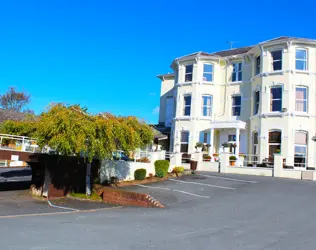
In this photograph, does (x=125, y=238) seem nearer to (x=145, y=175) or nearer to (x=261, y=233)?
(x=261, y=233)

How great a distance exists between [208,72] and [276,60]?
21.8ft

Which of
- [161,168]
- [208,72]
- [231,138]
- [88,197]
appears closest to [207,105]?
[208,72]

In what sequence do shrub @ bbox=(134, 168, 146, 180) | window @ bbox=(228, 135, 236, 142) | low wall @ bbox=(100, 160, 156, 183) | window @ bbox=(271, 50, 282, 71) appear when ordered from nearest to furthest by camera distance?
1. low wall @ bbox=(100, 160, 156, 183)
2. shrub @ bbox=(134, 168, 146, 180)
3. window @ bbox=(271, 50, 282, 71)
4. window @ bbox=(228, 135, 236, 142)

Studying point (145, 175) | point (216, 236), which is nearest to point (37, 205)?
point (145, 175)

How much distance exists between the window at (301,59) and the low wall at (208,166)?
9942 millimetres

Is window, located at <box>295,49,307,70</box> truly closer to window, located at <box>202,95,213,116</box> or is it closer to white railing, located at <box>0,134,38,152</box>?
window, located at <box>202,95,213,116</box>

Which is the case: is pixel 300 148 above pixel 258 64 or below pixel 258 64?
below

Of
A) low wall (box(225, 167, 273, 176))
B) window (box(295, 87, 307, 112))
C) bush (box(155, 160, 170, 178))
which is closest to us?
bush (box(155, 160, 170, 178))

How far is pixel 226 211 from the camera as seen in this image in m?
13.6

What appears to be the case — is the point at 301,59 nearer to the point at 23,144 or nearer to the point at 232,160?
the point at 232,160

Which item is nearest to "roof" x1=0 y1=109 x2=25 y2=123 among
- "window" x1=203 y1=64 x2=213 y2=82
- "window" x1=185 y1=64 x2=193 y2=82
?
"window" x1=185 y1=64 x2=193 y2=82

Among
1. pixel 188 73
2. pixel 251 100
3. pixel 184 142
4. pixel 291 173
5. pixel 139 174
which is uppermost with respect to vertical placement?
pixel 188 73

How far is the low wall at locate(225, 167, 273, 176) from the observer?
79.4ft

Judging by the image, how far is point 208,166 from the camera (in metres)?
27.2
